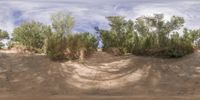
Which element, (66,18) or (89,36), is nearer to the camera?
(89,36)

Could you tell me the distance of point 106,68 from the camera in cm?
1719

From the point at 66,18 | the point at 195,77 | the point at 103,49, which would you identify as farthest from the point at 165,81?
the point at 66,18

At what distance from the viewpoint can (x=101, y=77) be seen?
16312mm

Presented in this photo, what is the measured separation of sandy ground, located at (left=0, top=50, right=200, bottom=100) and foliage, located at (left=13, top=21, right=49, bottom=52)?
362 centimetres

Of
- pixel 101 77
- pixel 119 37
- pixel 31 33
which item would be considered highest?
pixel 119 37

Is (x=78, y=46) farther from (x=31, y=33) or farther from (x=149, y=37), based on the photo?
(x=31, y=33)

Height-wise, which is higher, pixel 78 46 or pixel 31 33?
pixel 78 46

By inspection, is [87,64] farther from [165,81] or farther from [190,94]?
[190,94]

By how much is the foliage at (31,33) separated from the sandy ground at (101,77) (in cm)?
362

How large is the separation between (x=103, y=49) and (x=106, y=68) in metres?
2.22

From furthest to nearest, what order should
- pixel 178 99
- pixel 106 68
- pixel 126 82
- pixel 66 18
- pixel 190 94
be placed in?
pixel 66 18
pixel 106 68
pixel 126 82
pixel 190 94
pixel 178 99

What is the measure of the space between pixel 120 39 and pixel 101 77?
3.56 meters

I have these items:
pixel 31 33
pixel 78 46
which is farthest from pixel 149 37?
pixel 31 33

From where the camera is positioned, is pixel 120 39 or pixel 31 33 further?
pixel 31 33
